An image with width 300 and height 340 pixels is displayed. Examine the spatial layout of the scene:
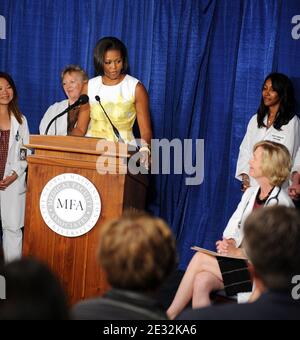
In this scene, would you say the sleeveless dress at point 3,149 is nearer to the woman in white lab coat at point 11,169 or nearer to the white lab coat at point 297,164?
the woman in white lab coat at point 11,169

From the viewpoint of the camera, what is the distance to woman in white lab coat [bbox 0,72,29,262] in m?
4.87

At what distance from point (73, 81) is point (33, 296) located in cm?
399

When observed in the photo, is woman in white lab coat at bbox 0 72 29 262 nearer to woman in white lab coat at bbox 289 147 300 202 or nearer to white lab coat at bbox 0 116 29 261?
white lab coat at bbox 0 116 29 261

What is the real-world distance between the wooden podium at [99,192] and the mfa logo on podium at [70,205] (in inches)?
1.0

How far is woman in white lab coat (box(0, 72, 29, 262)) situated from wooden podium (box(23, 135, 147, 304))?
1484 mm

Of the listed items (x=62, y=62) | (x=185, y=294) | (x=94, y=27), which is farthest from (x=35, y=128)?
(x=185, y=294)

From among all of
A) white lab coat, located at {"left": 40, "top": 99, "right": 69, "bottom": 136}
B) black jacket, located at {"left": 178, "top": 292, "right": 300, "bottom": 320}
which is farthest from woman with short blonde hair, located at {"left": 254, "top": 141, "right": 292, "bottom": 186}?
white lab coat, located at {"left": 40, "top": 99, "right": 69, "bottom": 136}

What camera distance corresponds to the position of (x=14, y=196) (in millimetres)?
4902

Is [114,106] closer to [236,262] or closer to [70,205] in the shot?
[70,205]

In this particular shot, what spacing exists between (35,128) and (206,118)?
4.53ft

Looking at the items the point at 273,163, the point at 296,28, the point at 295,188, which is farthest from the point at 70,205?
the point at 296,28

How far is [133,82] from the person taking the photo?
14.5 ft

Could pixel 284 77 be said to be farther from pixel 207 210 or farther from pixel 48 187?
pixel 48 187

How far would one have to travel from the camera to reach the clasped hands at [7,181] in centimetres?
485
